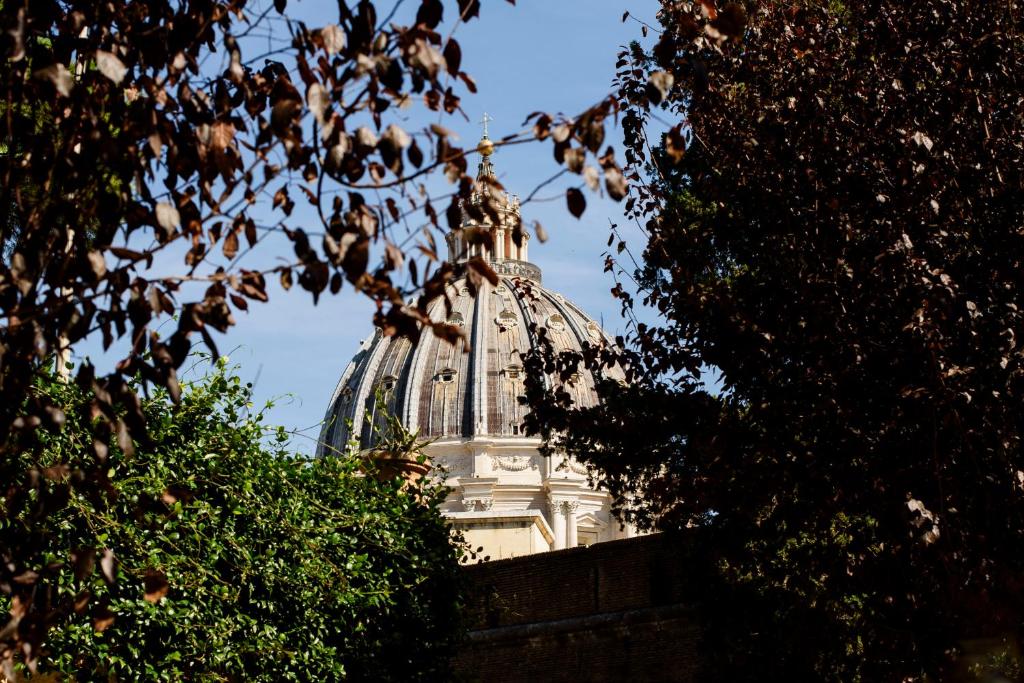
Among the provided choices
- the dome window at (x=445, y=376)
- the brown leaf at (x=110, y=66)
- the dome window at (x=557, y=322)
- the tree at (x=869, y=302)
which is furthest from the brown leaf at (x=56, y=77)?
the dome window at (x=445, y=376)

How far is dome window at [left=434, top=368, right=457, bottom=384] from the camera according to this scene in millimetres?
76188

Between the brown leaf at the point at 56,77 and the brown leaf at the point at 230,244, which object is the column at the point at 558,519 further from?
the brown leaf at the point at 56,77

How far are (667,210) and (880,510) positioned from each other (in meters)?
3.52

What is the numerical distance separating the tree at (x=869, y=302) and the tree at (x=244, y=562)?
2.22m

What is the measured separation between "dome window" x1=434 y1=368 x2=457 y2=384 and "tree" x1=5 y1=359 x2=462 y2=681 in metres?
63.7

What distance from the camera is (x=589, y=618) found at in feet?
56.9

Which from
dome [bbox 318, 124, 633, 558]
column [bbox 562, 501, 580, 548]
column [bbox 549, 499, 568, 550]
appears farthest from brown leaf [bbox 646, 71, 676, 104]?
column [bbox 562, 501, 580, 548]

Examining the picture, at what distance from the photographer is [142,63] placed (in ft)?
13.2

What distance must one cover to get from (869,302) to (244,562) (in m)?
5.07

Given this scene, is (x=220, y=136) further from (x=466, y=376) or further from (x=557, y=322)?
(x=466, y=376)

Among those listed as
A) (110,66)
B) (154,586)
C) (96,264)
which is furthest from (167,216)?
(154,586)

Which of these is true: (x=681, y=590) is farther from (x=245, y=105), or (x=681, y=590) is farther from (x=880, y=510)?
(x=245, y=105)

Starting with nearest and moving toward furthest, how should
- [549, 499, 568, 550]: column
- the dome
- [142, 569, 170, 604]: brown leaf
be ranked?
[142, 569, 170, 604]: brown leaf → [549, 499, 568, 550]: column → the dome

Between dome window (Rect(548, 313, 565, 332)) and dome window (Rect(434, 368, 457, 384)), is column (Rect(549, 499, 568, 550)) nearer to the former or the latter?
dome window (Rect(434, 368, 457, 384))
